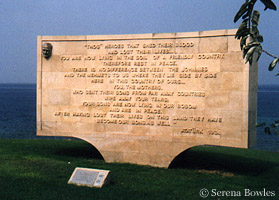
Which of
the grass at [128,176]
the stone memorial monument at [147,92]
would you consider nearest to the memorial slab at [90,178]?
the grass at [128,176]

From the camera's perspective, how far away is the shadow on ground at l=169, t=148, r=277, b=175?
13391mm

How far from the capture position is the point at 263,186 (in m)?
11.0

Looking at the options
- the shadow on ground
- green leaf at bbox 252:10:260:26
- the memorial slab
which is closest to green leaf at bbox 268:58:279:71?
green leaf at bbox 252:10:260:26

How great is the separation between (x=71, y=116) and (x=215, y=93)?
5.53m

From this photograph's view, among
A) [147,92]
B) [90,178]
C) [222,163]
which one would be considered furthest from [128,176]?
[222,163]

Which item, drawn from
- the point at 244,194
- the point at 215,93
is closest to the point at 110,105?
the point at 215,93

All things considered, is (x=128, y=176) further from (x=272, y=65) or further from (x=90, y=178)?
(x=272, y=65)

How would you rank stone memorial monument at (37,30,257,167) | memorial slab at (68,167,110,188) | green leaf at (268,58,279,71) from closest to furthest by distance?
green leaf at (268,58,279,71), memorial slab at (68,167,110,188), stone memorial monument at (37,30,257,167)

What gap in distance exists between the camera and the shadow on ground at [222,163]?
13.4 metres

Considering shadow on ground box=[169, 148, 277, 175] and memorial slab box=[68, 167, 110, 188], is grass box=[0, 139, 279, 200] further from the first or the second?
memorial slab box=[68, 167, 110, 188]

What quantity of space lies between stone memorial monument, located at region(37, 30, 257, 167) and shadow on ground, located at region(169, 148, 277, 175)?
1508mm

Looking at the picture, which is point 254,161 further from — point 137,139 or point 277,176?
point 137,139

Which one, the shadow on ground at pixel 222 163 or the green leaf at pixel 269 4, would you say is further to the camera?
the shadow on ground at pixel 222 163

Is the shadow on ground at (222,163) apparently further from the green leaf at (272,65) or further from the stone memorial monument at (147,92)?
the green leaf at (272,65)
